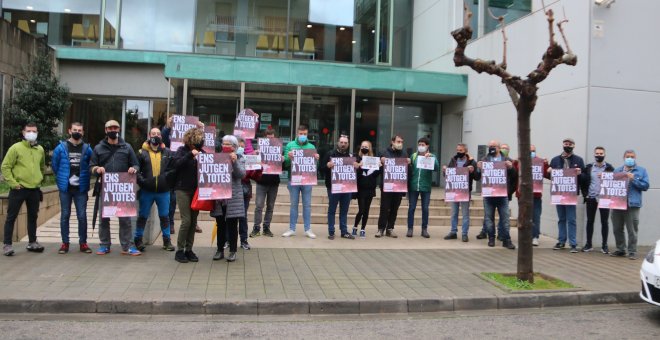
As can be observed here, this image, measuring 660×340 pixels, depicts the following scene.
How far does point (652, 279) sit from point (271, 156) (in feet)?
21.3

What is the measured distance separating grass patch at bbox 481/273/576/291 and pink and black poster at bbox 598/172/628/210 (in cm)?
284

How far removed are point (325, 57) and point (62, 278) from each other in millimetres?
13496

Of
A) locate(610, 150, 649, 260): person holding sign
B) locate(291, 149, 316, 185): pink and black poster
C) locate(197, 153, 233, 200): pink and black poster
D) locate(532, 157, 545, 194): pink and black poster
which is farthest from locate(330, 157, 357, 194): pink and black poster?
locate(610, 150, 649, 260): person holding sign

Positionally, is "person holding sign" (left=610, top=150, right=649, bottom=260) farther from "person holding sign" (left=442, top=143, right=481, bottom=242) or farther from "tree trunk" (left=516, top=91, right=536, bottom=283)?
"tree trunk" (left=516, top=91, right=536, bottom=283)

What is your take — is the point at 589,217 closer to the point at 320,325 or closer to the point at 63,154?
the point at 320,325

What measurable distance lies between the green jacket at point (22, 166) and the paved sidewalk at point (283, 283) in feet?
3.74

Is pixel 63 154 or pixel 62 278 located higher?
pixel 63 154

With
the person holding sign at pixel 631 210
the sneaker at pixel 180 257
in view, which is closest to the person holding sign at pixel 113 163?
the sneaker at pixel 180 257

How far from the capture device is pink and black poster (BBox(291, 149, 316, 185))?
9984 mm

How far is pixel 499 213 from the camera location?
10203 millimetres

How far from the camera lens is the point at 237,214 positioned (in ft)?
25.3

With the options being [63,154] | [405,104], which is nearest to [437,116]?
[405,104]

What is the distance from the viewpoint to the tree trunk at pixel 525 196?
715 cm

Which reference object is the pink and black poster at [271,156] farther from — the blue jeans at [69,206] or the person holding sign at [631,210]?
the person holding sign at [631,210]
